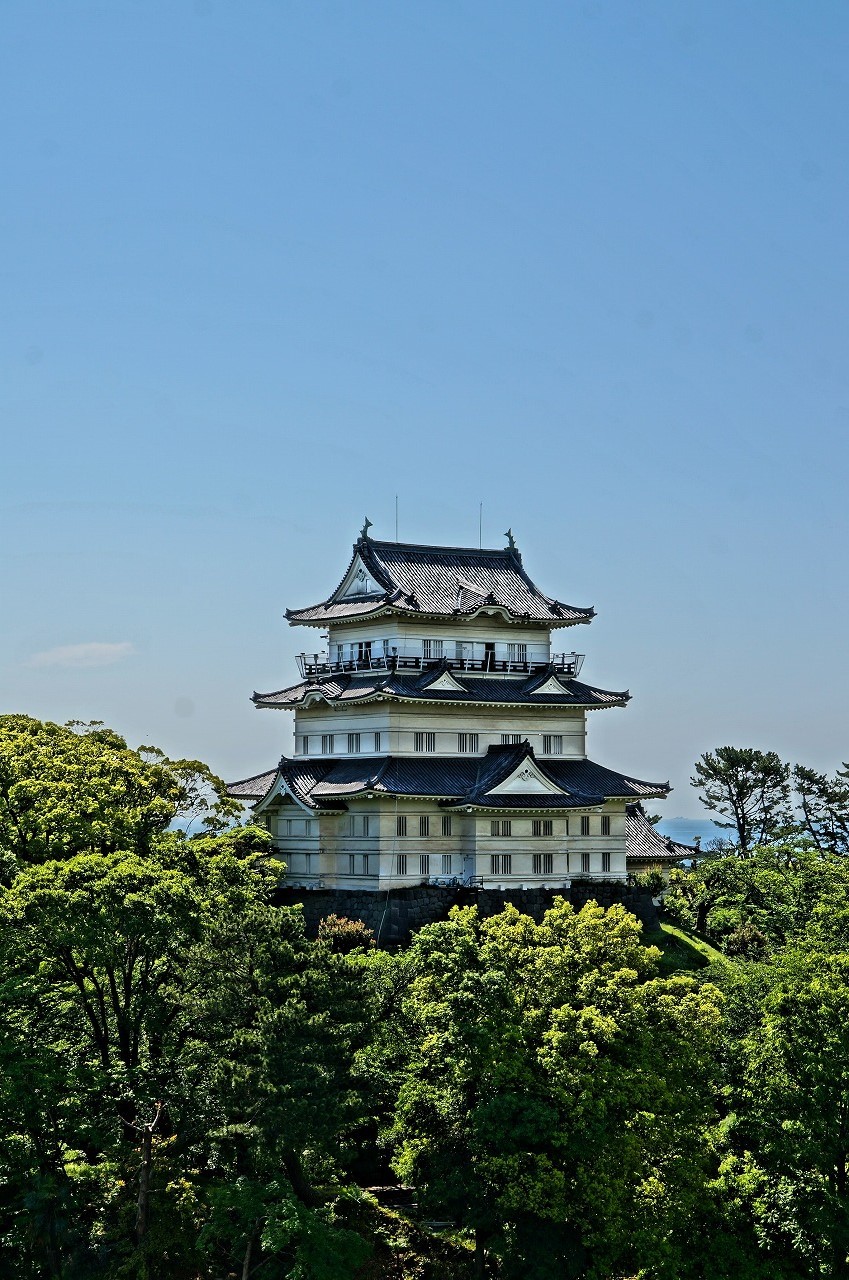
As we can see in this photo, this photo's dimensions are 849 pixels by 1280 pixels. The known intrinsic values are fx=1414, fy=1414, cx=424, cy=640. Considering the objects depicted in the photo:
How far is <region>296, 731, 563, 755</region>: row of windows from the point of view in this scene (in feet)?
180

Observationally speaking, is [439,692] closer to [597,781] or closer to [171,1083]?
[597,781]

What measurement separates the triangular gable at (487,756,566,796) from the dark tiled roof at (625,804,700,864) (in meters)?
→ 6.05

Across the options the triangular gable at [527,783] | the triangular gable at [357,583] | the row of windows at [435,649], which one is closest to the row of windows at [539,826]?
the triangular gable at [527,783]

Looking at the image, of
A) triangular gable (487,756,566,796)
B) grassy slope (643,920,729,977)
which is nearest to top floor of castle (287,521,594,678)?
triangular gable (487,756,566,796)

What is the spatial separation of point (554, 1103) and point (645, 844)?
1108 inches

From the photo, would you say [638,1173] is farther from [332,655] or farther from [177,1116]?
[332,655]

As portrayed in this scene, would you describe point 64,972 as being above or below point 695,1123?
above

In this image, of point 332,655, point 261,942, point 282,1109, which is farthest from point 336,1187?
point 332,655

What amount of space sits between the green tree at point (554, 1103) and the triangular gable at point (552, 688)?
2246cm

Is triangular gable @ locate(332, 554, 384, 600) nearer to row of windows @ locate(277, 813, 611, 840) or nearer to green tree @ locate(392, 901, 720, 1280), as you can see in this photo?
row of windows @ locate(277, 813, 611, 840)

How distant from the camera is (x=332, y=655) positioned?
58875mm

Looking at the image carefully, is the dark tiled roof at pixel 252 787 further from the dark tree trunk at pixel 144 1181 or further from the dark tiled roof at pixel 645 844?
the dark tree trunk at pixel 144 1181

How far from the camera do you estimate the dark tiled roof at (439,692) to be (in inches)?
2125

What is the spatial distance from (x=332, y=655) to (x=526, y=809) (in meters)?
11.3
